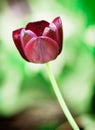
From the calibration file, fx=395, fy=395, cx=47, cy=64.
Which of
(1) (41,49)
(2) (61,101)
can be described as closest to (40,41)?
(1) (41,49)

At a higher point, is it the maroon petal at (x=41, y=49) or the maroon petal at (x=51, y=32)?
the maroon petal at (x=51, y=32)

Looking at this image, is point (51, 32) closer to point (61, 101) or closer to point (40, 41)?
point (40, 41)

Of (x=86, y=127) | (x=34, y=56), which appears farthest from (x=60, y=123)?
(x=34, y=56)

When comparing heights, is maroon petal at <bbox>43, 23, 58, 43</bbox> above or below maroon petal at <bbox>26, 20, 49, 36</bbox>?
below

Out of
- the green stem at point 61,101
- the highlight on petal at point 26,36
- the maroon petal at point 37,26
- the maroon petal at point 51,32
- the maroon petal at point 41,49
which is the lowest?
the green stem at point 61,101

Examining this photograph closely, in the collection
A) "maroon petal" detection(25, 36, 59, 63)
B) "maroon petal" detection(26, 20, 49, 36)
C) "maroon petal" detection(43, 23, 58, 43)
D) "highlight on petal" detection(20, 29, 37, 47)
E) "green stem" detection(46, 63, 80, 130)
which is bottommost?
"green stem" detection(46, 63, 80, 130)
